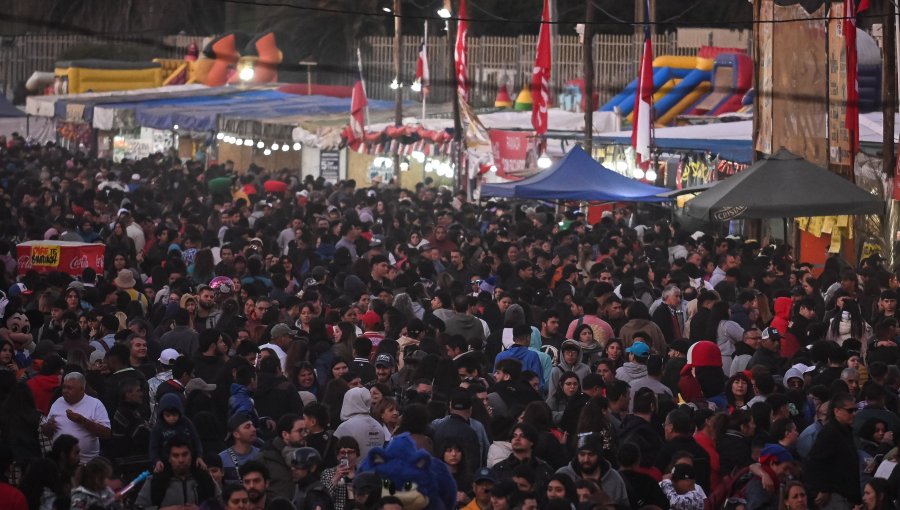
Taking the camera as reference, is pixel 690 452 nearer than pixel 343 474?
No

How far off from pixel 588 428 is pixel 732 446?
0.87 meters

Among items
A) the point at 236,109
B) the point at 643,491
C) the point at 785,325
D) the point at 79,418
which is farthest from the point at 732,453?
the point at 236,109

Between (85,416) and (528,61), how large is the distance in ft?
115

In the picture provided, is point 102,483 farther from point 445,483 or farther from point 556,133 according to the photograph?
point 556,133

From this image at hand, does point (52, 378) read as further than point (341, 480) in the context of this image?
Yes

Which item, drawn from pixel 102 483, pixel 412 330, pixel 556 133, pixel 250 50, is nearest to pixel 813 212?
pixel 412 330

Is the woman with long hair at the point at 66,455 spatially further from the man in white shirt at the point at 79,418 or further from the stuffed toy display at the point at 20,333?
the stuffed toy display at the point at 20,333

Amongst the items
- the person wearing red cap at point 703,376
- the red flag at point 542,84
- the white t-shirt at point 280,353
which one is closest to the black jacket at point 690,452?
the person wearing red cap at point 703,376

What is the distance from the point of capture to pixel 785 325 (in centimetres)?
1376

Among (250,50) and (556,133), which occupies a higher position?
(250,50)

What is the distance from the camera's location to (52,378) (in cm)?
1045

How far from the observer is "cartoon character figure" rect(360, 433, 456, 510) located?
26.7 ft

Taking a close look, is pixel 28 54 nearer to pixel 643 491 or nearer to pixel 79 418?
pixel 79 418

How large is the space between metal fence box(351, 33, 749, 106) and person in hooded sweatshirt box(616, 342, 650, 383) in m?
29.1
